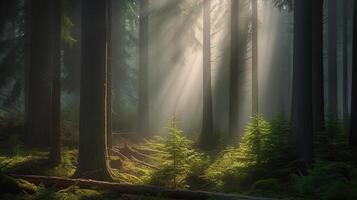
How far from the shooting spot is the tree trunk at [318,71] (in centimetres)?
1460

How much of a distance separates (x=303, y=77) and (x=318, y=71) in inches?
175

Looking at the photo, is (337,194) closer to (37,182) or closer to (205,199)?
(205,199)

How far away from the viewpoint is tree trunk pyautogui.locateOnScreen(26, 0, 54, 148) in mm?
14836

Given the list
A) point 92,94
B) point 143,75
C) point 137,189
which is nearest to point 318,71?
point 92,94

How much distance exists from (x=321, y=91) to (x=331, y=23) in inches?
720

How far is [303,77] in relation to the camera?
35.9ft

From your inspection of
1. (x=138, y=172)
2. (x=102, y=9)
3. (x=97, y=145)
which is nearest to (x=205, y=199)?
(x=97, y=145)

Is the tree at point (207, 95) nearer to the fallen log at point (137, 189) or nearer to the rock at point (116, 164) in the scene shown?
the rock at point (116, 164)

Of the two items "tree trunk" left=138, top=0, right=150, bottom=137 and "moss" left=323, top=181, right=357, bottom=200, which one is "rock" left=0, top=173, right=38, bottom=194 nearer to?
"moss" left=323, top=181, right=357, bottom=200

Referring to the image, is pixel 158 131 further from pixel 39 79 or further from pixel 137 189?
pixel 137 189

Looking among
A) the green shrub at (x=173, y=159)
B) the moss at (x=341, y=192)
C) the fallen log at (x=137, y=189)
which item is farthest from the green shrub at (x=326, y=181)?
the green shrub at (x=173, y=159)

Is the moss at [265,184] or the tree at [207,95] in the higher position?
the tree at [207,95]

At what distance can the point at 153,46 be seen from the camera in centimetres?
2973

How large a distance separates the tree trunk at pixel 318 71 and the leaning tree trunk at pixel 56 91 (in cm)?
938
